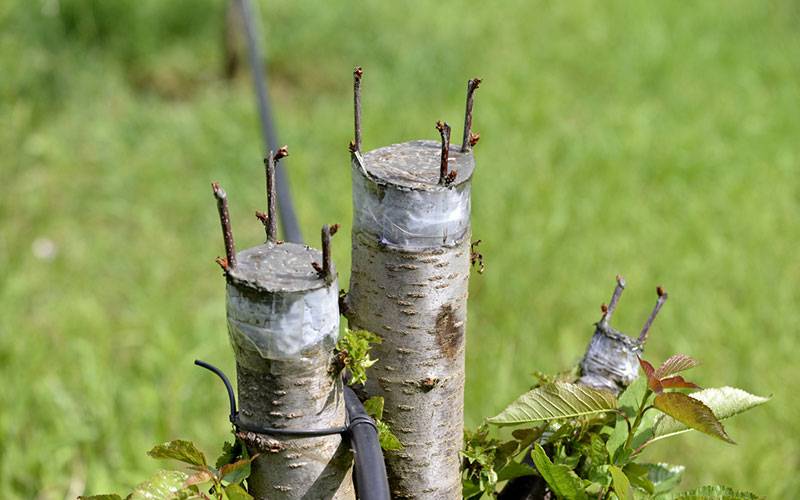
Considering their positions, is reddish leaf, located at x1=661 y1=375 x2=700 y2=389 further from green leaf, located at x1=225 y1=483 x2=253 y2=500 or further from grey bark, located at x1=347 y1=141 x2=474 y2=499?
green leaf, located at x1=225 y1=483 x2=253 y2=500

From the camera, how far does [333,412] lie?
0.77m

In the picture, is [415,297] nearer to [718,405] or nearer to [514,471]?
[514,471]

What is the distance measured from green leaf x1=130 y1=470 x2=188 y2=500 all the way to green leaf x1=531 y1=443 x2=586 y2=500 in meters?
0.33

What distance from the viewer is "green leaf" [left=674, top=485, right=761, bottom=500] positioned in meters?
0.86

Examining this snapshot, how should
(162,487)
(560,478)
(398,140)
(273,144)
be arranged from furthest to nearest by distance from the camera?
1. (398,140)
2. (273,144)
3. (560,478)
4. (162,487)

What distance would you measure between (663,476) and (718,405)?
0.36 ft

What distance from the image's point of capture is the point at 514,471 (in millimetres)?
944

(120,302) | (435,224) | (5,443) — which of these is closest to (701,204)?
(120,302)

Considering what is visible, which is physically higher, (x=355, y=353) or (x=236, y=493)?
(x=355, y=353)

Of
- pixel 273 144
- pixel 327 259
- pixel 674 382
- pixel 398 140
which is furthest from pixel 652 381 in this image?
pixel 398 140

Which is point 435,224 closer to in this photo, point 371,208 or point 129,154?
point 371,208

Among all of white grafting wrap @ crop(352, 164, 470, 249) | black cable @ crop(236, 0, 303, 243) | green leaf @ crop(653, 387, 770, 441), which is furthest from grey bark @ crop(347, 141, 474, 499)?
black cable @ crop(236, 0, 303, 243)

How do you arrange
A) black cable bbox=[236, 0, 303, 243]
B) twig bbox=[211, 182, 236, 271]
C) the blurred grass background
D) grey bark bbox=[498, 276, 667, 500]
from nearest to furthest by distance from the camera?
1. twig bbox=[211, 182, 236, 271]
2. grey bark bbox=[498, 276, 667, 500]
3. black cable bbox=[236, 0, 303, 243]
4. the blurred grass background

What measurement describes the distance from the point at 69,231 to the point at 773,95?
3.77 m
